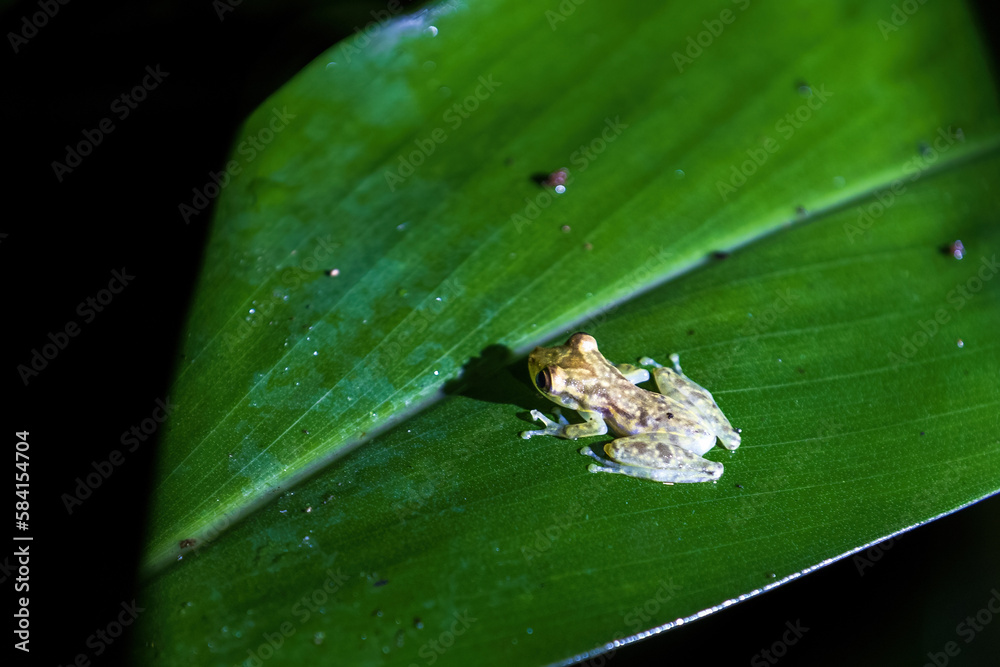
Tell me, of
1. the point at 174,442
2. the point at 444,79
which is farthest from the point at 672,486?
the point at 444,79

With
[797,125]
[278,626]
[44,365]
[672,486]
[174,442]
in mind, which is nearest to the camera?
[278,626]

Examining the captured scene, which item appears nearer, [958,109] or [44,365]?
[44,365]

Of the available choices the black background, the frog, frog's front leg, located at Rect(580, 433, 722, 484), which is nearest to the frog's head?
the frog

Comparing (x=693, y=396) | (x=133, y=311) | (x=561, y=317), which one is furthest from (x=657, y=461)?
(x=133, y=311)

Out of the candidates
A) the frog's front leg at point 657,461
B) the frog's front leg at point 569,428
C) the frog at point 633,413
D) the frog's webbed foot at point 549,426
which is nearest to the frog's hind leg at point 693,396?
the frog at point 633,413

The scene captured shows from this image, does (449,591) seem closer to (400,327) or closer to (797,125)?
(400,327)

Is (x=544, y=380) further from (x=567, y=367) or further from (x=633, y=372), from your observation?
(x=633, y=372)

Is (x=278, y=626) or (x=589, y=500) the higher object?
(x=278, y=626)
